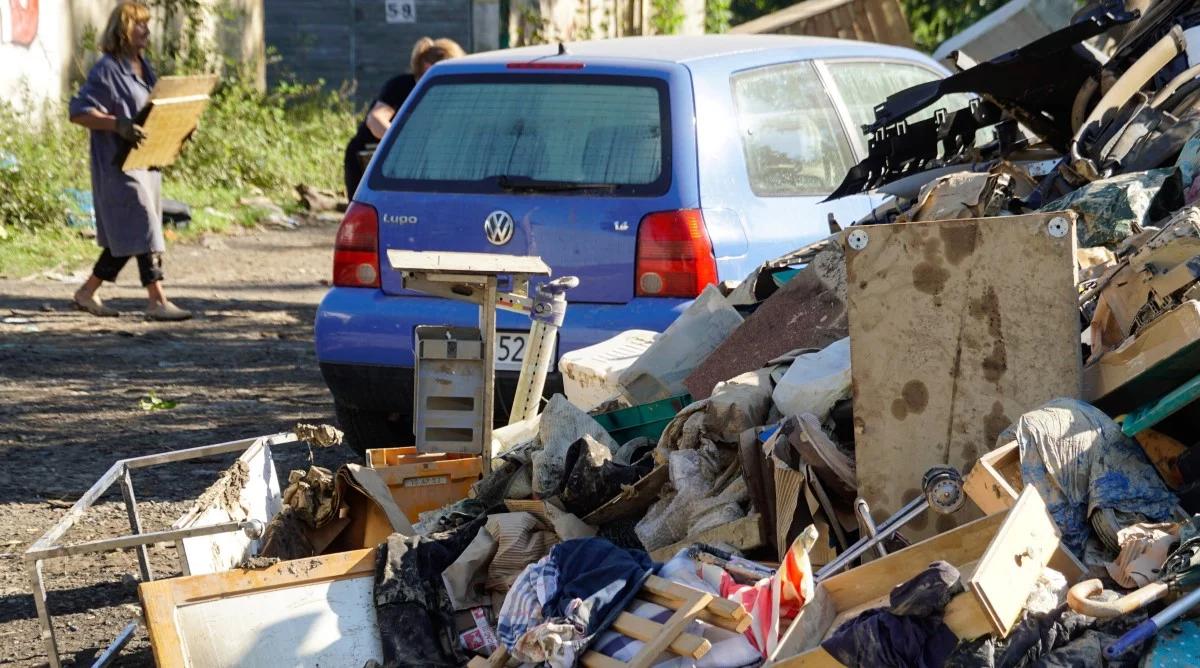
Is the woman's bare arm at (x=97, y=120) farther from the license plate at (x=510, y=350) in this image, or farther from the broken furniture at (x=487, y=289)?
the broken furniture at (x=487, y=289)

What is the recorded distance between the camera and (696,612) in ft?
10.9

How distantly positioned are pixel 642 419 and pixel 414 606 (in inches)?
46.0

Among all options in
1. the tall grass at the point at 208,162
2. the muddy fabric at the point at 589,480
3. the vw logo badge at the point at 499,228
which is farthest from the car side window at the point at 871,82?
the tall grass at the point at 208,162

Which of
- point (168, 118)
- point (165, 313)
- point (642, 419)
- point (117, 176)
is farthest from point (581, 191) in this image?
point (165, 313)

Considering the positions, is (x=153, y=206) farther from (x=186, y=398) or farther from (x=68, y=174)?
(x=68, y=174)

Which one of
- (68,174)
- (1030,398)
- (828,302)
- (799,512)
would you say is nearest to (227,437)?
(828,302)

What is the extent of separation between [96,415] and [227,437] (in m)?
0.83

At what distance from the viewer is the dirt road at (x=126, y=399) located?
4.96m

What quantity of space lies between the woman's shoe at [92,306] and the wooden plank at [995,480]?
7200mm

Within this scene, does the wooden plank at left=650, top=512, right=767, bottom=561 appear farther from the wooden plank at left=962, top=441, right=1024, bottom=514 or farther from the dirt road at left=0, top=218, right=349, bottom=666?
the dirt road at left=0, top=218, right=349, bottom=666

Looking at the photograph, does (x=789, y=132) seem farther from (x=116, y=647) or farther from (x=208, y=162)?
(x=208, y=162)

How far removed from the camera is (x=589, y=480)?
424 cm

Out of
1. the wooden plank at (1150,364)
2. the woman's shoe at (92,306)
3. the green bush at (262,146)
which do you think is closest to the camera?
the wooden plank at (1150,364)

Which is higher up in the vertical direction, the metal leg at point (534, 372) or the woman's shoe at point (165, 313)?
the metal leg at point (534, 372)
